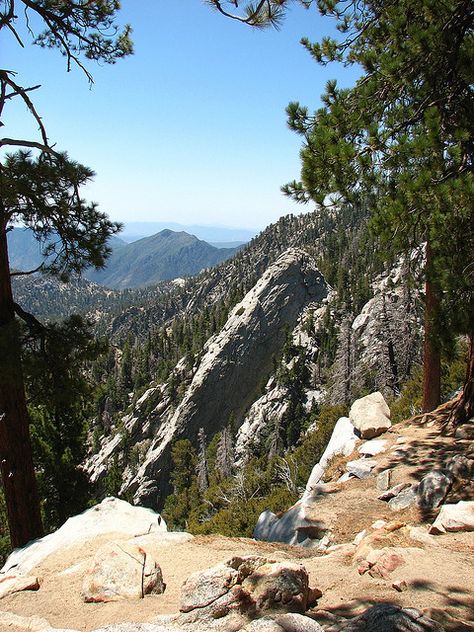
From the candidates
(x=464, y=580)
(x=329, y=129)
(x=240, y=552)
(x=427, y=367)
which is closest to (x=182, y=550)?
(x=240, y=552)

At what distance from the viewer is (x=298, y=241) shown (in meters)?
162

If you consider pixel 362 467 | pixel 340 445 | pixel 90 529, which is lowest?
pixel 340 445

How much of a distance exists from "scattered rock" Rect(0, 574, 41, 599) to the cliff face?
64.4 meters

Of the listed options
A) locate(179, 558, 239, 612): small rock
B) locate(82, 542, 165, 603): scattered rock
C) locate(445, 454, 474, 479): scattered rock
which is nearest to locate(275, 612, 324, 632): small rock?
locate(179, 558, 239, 612): small rock

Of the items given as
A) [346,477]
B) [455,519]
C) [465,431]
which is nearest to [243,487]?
[346,477]

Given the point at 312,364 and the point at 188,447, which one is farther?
the point at 312,364

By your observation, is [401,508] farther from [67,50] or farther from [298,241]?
A: [298,241]

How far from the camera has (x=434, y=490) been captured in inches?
242

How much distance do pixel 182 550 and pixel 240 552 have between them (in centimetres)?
Answer: 74

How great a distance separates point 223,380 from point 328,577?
7071 cm

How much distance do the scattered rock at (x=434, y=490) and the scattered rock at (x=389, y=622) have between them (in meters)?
3.46

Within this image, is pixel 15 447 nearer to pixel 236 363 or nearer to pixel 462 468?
pixel 462 468

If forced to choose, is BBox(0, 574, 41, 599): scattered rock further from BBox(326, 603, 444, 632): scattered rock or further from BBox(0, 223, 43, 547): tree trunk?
BBox(326, 603, 444, 632): scattered rock

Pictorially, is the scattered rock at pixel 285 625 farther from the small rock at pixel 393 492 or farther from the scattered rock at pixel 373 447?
the scattered rock at pixel 373 447
